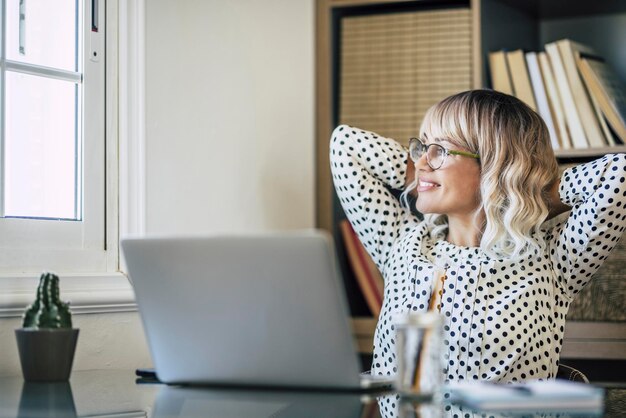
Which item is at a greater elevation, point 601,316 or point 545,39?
point 545,39

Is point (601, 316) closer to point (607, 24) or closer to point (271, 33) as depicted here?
point (607, 24)

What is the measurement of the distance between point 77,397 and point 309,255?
0.46 meters

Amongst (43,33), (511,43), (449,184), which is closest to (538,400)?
(449,184)

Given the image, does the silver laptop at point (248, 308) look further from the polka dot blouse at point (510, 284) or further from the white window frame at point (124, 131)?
the white window frame at point (124, 131)

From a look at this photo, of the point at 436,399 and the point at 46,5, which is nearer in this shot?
the point at 436,399

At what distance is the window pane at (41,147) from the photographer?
5.93ft

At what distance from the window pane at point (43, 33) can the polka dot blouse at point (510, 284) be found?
0.81 meters

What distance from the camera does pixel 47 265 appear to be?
71.8 inches

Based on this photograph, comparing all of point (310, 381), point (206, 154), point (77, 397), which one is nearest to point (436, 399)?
point (310, 381)

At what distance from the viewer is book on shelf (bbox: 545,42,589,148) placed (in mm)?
2381

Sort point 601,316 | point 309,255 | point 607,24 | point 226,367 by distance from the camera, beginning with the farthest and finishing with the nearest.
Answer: point 607,24 < point 601,316 < point 226,367 < point 309,255

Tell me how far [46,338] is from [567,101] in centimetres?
156

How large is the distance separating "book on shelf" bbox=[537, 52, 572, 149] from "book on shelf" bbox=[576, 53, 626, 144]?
8cm

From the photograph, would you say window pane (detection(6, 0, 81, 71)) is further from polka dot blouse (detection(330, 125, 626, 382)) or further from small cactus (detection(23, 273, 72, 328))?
polka dot blouse (detection(330, 125, 626, 382))
